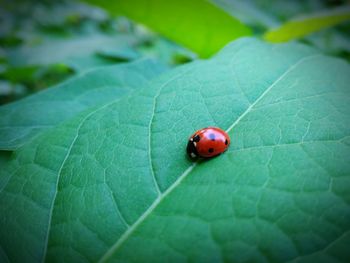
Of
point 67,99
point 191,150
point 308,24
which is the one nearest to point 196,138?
point 191,150

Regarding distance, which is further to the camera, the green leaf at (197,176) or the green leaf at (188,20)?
the green leaf at (188,20)

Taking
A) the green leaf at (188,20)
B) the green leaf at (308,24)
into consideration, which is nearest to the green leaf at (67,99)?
the green leaf at (188,20)

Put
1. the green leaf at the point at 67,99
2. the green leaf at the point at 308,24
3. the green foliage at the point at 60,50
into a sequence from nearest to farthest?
the green leaf at the point at 67,99 → the green leaf at the point at 308,24 → the green foliage at the point at 60,50

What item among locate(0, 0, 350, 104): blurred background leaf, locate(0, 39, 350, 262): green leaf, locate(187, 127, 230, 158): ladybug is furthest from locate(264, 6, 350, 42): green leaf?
locate(187, 127, 230, 158): ladybug

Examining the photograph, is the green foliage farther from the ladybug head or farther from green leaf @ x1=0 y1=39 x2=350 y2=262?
the ladybug head

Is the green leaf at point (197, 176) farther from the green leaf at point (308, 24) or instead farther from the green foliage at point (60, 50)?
the green foliage at point (60, 50)

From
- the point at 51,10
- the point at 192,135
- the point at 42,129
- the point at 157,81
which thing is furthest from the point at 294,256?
the point at 51,10

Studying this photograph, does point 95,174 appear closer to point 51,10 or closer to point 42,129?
point 42,129
